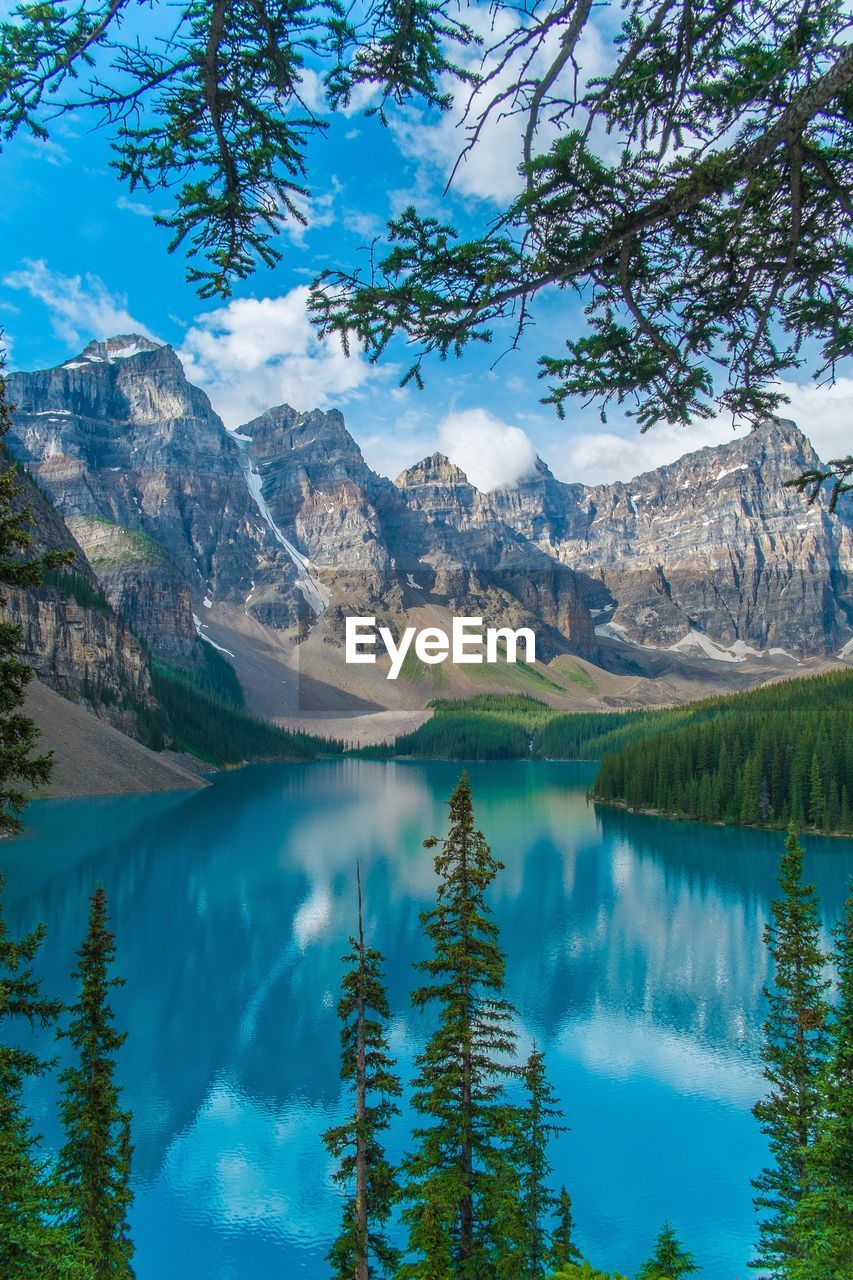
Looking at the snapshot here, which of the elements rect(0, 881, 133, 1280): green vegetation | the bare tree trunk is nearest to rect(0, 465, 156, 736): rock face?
rect(0, 881, 133, 1280): green vegetation

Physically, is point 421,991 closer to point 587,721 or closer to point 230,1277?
point 230,1277

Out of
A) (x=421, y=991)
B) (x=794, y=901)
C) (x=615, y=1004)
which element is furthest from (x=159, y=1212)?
(x=615, y=1004)

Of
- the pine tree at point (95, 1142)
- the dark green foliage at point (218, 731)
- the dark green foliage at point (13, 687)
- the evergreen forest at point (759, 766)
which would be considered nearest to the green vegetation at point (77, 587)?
the dark green foliage at point (218, 731)

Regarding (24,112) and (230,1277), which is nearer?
(24,112)

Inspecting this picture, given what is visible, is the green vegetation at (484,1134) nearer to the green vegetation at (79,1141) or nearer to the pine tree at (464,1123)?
the pine tree at (464,1123)

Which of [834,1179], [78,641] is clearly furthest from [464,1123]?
[78,641]

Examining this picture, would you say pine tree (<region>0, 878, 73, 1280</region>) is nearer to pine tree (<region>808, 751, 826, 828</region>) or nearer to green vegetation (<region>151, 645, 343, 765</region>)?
pine tree (<region>808, 751, 826, 828</region>)

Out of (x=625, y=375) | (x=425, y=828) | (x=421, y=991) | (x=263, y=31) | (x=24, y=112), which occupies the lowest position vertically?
(x=425, y=828)
